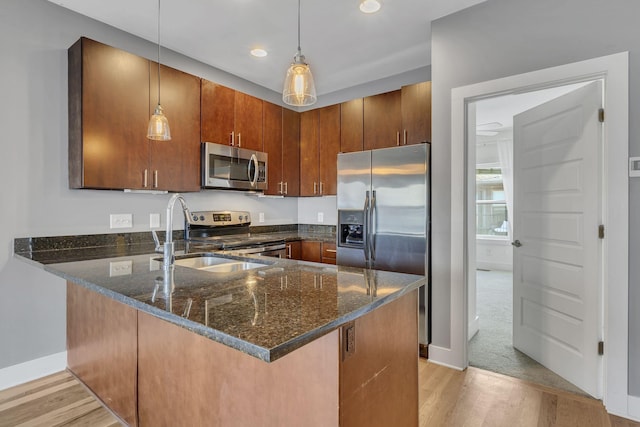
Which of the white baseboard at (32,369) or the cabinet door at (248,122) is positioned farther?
the cabinet door at (248,122)

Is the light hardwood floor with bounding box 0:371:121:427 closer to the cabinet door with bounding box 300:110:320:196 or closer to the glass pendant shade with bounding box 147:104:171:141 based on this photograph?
the glass pendant shade with bounding box 147:104:171:141

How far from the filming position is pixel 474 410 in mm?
2021

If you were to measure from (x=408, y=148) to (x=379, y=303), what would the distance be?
6.64ft

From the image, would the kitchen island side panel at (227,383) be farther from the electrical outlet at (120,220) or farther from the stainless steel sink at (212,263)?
the electrical outlet at (120,220)

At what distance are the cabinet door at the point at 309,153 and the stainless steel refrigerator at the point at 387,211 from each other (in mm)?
812

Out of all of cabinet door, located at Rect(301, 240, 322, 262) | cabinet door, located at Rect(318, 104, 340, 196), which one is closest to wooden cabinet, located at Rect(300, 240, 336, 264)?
cabinet door, located at Rect(301, 240, 322, 262)

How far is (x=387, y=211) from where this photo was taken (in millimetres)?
2971

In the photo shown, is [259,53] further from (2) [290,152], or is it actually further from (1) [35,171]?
(1) [35,171]

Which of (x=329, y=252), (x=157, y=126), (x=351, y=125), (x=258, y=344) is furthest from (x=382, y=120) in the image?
(x=258, y=344)

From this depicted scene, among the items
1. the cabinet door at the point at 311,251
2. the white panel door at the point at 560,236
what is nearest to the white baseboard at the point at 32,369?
the cabinet door at the point at 311,251

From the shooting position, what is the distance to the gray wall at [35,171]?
7.46 feet

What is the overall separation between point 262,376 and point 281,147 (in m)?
3.17

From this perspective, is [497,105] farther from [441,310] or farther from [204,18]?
[204,18]

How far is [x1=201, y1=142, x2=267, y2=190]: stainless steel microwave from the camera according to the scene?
3.10 metres
